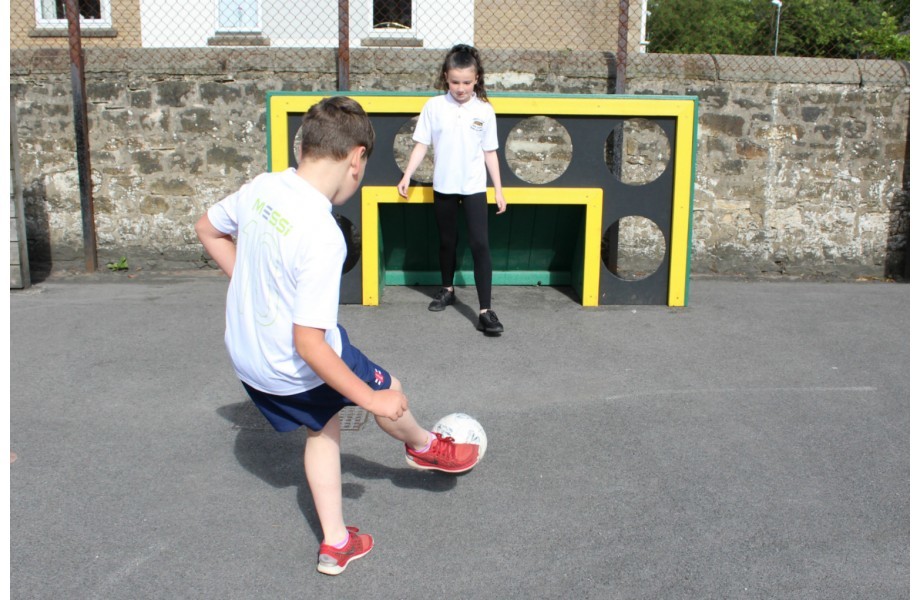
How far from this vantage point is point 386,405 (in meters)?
2.39

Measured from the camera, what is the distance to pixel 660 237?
7.52m

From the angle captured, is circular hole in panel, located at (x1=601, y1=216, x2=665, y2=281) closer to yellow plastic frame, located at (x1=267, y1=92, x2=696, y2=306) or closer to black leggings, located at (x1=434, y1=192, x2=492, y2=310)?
yellow plastic frame, located at (x1=267, y1=92, x2=696, y2=306)

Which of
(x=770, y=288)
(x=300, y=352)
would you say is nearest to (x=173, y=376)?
(x=300, y=352)

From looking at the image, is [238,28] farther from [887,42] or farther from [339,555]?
[339,555]

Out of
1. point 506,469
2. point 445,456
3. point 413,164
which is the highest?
point 413,164

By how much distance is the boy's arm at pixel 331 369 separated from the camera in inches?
90.1

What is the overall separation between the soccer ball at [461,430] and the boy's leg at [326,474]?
25.2 inches

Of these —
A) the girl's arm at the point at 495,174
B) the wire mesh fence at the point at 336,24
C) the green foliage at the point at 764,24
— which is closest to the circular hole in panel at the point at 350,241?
the girl's arm at the point at 495,174

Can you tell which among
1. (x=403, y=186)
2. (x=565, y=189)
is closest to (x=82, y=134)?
(x=403, y=186)

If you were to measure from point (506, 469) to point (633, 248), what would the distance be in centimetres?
442

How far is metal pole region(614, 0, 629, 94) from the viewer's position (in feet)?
23.0

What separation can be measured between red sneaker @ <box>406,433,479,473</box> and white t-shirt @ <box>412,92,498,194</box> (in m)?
2.68

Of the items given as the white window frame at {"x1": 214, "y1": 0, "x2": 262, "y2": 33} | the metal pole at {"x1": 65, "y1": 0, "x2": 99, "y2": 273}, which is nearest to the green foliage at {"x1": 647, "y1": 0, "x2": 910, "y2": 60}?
the white window frame at {"x1": 214, "y1": 0, "x2": 262, "y2": 33}

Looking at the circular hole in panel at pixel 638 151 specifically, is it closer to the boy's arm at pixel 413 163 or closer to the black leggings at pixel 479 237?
the black leggings at pixel 479 237
